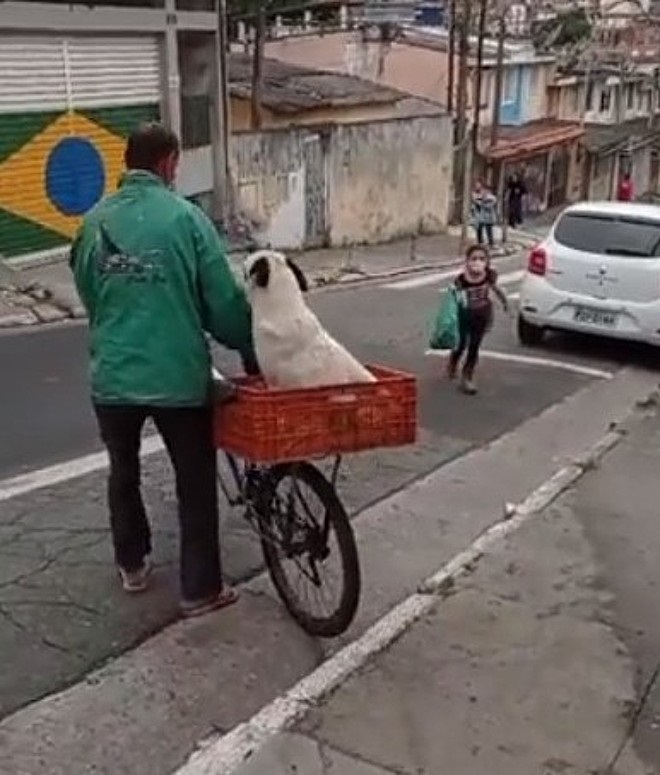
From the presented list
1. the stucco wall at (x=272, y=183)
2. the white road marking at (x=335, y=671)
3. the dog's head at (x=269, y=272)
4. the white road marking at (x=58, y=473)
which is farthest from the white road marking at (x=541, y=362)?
the stucco wall at (x=272, y=183)

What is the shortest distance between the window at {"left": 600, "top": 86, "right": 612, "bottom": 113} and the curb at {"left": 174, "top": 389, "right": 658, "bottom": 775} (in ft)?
150

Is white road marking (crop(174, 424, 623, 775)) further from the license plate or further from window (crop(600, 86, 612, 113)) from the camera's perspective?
window (crop(600, 86, 612, 113))

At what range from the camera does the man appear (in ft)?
13.9

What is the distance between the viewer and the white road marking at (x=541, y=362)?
11383 mm

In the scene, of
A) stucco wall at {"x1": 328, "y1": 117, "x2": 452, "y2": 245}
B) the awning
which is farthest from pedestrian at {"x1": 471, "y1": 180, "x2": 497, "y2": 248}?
the awning

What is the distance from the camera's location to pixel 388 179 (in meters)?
25.9

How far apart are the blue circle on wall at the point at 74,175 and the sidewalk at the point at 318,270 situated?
93 cm

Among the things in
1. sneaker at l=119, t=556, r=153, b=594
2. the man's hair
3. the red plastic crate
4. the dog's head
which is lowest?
sneaker at l=119, t=556, r=153, b=594

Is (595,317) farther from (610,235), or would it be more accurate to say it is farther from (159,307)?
(159,307)

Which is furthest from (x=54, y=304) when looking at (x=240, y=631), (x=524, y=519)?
(x=240, y=631)

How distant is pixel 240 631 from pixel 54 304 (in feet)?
31.5

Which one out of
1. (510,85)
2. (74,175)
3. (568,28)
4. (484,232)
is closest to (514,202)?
(510,85)

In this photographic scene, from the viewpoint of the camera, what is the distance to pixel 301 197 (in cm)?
2269

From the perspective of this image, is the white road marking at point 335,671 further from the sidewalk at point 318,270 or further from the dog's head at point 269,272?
the sidewalk at point 318,270
